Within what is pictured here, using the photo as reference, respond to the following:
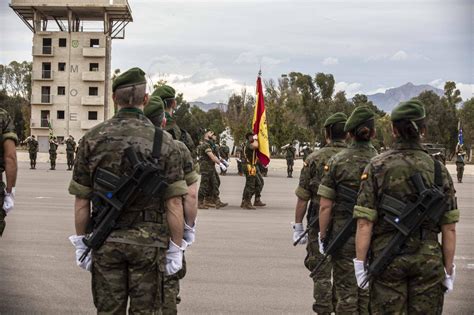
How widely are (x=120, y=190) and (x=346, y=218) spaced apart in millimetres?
2145

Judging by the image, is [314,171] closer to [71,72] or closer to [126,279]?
[126,279]

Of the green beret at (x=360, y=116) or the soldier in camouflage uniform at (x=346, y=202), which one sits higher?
the green beret at (x=360, y=116)

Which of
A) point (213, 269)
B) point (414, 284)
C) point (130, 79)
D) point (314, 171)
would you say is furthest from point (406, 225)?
point (213, 269)

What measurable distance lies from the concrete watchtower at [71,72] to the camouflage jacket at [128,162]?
68251mm

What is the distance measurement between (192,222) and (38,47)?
6948 centimetres

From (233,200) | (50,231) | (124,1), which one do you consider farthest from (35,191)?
(124,1)

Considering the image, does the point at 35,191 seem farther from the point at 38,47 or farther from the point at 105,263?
the point at 38,47

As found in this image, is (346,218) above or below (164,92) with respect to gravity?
below

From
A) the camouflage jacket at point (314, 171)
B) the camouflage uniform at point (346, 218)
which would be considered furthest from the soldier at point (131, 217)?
the camouflage jacket at point (314, 171)

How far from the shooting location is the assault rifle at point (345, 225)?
557 cm

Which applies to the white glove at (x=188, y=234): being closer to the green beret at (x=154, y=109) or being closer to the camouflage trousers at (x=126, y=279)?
the green beret at (x=154, y=109)

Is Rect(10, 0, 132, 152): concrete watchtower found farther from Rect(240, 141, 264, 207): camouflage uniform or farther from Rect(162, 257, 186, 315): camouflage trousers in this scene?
Rect(162, 257, 186, 315): camouflage trousers

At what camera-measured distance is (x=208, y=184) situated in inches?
651

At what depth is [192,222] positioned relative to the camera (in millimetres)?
5555
